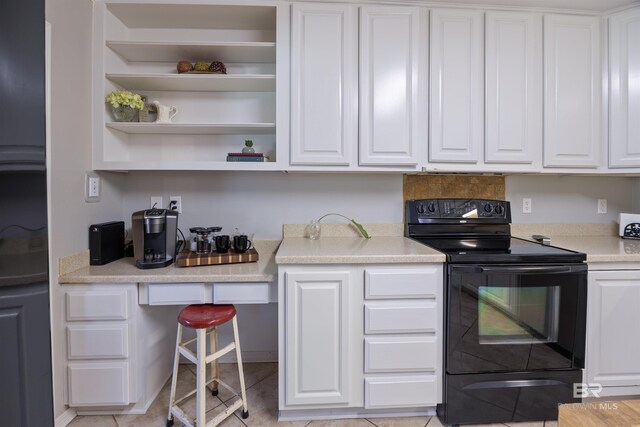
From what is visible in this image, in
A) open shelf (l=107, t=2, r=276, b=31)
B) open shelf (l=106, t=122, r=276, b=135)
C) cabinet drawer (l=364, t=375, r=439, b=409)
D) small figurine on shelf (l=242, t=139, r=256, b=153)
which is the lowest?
cabinet drawer (l=364, t=375, r=439, b=409)

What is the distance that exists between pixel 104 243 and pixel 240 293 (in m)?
0.87

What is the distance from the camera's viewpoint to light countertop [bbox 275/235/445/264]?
4.76 feet

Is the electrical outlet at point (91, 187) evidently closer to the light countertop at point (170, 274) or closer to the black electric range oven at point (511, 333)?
the light countertop at point (170, 274)

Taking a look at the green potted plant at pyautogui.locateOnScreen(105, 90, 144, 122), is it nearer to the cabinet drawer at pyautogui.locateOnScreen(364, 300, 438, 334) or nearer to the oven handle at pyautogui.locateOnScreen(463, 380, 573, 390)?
the cabinet drawer at pyautogui.locateOnScreen(364, 300, 438, 334)

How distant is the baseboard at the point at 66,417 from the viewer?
4.81ft

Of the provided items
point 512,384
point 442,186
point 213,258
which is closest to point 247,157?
point 213,258

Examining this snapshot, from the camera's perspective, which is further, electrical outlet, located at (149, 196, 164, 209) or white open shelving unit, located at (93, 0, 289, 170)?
electrical outlet, located at (149, 196, 164, 209)

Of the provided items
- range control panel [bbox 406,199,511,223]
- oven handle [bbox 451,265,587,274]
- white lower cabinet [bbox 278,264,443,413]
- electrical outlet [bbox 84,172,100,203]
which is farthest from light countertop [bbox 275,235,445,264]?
electrical outlet [bbox 84,172,100,203]

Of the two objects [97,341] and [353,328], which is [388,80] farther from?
[97,341]

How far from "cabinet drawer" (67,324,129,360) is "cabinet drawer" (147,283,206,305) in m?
0.20

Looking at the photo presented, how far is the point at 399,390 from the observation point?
150cm

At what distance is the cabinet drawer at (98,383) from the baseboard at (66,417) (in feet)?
0.24

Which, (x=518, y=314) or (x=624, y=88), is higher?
(x=624, y=88)

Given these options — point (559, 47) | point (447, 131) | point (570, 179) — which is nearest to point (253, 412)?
point (447, 131)
